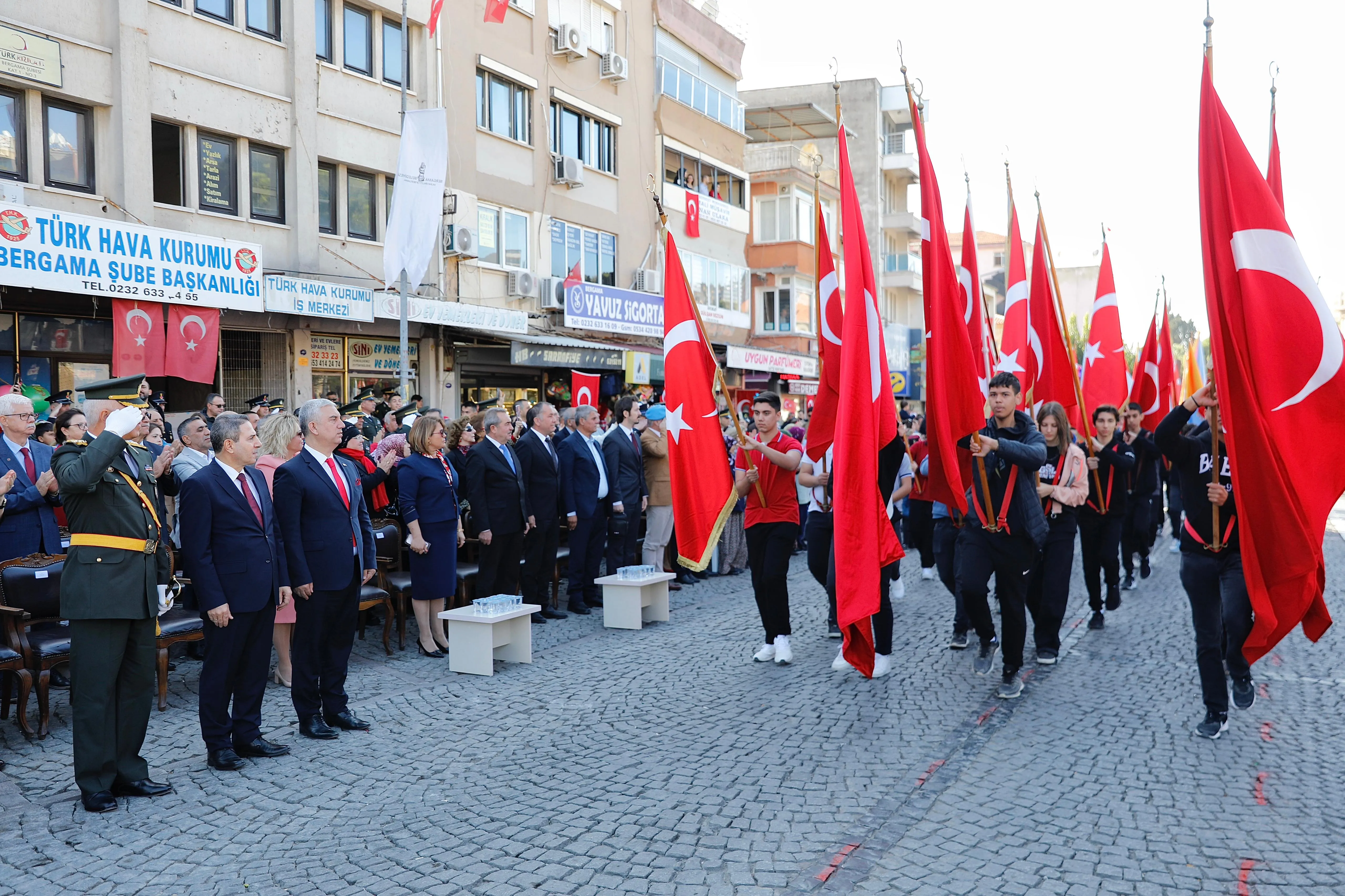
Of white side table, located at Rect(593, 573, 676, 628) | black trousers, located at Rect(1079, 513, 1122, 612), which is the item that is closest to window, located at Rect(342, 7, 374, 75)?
white side table, located at Rect(593, 573, 676, 628)

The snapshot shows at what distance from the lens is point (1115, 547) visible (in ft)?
33.4

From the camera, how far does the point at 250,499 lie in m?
6.04

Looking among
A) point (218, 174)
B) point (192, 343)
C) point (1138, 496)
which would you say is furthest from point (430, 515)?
point (218, 174)

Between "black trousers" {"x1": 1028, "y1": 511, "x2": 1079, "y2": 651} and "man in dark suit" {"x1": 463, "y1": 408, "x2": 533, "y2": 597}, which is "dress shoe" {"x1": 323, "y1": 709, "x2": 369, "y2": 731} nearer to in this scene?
"man in dark suit" {"x1": 463, "y1": 408, "x2": 533, "y2": 597}

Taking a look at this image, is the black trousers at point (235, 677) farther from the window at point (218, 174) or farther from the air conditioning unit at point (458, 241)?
the air conditioning unit at point (458, 241)

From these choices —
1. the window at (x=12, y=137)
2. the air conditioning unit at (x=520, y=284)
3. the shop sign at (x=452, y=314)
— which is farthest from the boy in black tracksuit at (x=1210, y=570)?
the air conditioning unit at (x=520, y=284)

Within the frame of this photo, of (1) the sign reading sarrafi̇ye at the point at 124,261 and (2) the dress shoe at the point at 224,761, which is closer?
(2) the dress shoe at the point at 224,761

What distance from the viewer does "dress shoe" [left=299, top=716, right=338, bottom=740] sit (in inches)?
254

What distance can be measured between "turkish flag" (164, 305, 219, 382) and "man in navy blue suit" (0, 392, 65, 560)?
22.8 feet

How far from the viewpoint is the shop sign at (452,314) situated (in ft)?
58.9

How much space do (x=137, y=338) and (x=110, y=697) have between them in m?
10.3

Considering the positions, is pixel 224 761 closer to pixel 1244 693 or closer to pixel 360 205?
pixel 1244 693

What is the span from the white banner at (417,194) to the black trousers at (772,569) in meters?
8.61

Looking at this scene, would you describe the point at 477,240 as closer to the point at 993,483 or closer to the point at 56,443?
the point at 56,443
